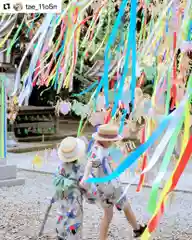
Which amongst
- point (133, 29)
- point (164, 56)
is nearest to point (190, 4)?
point (133, 29)

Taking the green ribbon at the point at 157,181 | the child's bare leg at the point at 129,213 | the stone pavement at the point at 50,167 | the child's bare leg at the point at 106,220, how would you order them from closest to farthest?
the green ribbon at the point at 157,181, the child's bare leg at the point at 106,220, the child's bare leg at the point at 129,213, the stone pavement at the point at 50,167

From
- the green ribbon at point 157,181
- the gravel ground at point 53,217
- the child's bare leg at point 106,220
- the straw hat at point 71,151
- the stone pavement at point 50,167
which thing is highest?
the green ribbon at point 157,181

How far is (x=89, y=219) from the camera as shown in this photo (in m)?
4.95

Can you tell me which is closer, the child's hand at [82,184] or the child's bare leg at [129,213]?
the child's hand at [82,184]

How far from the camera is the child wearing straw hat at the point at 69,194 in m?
3.59

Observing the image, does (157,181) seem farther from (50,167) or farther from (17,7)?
(50,167)

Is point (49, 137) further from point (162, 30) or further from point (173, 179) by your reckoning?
point (173, 179)

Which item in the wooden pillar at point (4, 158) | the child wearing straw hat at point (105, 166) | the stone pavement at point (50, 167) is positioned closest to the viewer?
the child wearing straw hat at point (105, 166)

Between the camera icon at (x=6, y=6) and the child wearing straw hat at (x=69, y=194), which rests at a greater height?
the camera icon at (x=6, y=6)

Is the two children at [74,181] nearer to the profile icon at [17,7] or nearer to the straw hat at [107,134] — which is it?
the straw hat at [107,134]

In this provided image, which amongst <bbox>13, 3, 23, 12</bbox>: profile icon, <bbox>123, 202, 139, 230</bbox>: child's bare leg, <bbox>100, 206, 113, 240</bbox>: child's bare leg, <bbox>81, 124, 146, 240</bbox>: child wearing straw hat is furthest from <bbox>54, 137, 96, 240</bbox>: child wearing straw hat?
<bbox>13, 3, 23, 12</bbox>: profile icon

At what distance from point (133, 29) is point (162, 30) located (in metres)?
0.69

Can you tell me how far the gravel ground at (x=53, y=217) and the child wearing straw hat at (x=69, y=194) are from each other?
0.75 m

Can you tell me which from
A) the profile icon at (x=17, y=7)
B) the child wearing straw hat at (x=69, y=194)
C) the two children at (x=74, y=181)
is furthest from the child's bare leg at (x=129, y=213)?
the profile icon at (x=17, y=7)
